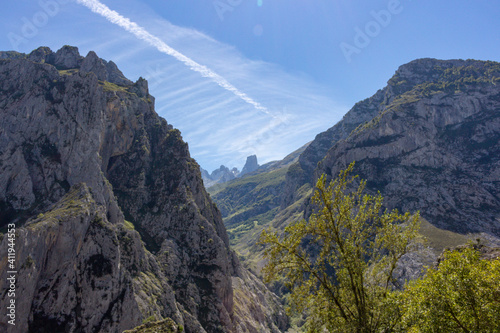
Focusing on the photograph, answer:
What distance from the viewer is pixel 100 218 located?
194 ft

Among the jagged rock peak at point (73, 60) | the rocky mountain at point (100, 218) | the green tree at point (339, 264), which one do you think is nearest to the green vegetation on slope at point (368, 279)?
the green tree at point (339, 264)

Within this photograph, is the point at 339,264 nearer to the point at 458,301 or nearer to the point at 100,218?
the point at 458,301

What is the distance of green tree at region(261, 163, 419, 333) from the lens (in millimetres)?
15211

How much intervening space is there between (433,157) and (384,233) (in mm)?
229238

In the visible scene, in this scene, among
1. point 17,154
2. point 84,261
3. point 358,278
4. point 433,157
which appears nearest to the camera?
point 358,278

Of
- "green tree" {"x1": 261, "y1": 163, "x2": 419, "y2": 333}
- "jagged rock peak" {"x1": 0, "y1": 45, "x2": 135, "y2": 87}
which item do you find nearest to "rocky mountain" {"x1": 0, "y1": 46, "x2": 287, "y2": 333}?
"jagged rock peak" {"x1": 0, "y1": 45, "x2": 135, "y2": 87}

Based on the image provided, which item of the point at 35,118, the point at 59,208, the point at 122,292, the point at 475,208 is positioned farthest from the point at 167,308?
the point at 475,208

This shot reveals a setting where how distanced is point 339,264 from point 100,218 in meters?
60.6

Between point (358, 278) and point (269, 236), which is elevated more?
point (269, 236)

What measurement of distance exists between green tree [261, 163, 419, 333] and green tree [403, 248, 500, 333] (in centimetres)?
149

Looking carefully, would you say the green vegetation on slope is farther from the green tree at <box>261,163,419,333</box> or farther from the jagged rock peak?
the jagged rock peak

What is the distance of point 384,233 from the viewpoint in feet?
56.7

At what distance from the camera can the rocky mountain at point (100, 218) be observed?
46.2 m

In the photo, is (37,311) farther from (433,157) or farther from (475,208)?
(433,157)
